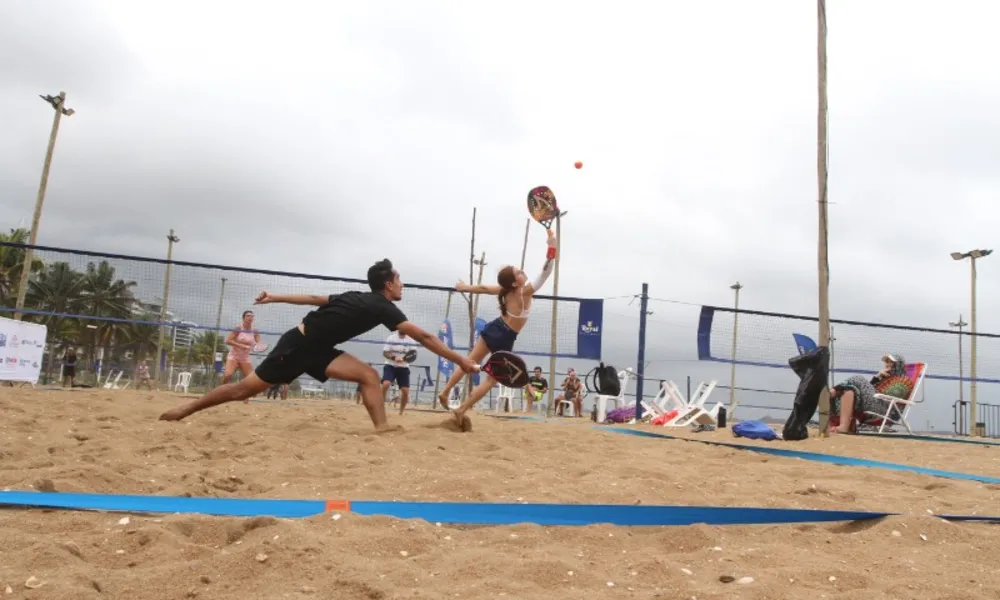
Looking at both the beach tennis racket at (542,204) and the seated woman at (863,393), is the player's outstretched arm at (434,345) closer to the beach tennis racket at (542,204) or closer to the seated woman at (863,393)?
the beach tennis racket at (542,204)

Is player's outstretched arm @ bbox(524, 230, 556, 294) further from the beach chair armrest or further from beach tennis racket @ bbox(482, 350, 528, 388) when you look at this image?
the beach chair armrest

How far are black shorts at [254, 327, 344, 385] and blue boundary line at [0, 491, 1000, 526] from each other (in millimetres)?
2546

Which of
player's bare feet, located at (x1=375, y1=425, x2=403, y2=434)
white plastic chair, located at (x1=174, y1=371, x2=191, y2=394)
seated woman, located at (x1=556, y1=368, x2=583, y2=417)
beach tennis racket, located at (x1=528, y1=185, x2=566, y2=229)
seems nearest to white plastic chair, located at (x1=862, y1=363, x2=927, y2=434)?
beach tennis racket, located at (x1=528, y1=185, x2=566, y2=229)

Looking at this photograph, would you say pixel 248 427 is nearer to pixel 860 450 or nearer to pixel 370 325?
pixel 370 325

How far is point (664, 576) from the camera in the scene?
197 cm

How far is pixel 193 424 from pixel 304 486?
2158mm

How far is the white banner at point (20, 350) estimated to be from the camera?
1044cm

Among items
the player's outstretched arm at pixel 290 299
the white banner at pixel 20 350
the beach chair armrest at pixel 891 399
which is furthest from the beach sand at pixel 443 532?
the white banner at pixel 20 350

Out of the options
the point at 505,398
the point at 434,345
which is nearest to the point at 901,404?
the point at 434,345

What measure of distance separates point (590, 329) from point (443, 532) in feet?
24.2

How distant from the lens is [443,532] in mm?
2311

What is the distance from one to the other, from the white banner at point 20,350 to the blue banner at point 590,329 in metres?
8.42

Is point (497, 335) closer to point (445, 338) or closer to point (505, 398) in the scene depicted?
point (445, 338)

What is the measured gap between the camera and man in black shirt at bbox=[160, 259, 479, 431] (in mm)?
4863
